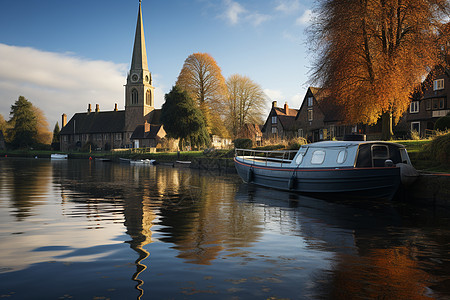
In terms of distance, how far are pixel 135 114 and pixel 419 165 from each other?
77.8 m

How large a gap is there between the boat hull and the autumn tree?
43486mm

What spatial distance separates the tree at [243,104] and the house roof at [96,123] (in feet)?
124

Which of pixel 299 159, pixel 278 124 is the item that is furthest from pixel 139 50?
pixel 299 159

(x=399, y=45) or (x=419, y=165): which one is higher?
(x=399, y=45)

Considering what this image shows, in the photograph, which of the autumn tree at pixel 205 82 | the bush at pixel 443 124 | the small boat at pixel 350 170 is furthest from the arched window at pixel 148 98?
the small boat at pixel 350 170

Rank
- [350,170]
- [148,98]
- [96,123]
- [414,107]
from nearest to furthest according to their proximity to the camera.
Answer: [350,170]
[414,107]
[148,98]
[96,123]

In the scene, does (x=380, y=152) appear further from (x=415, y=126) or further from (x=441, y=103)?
(x=415, y=126)

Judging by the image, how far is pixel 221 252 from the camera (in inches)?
275

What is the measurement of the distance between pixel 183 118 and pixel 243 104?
13956 mm

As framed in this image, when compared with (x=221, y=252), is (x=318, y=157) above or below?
above

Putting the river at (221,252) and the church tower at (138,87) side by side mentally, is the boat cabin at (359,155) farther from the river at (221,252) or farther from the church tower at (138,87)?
the church tower at (138,87)

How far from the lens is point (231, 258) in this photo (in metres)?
6.56

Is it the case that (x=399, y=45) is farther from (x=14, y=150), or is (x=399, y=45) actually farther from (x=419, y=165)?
(x=14, y=150)

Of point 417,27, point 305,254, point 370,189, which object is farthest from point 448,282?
point 417,27
